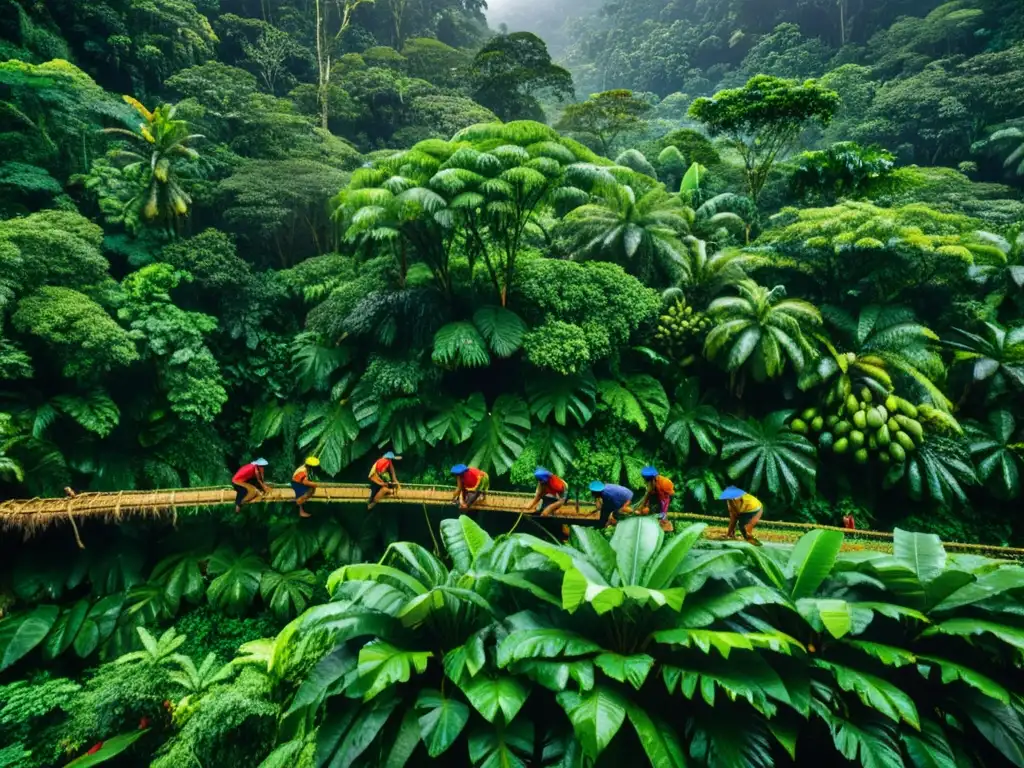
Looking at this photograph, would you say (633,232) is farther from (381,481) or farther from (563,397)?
(381,481)

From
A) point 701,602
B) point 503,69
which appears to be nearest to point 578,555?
point 701,602

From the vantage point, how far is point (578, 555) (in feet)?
10.6

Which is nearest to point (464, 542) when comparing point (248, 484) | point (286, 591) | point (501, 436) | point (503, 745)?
point (503, 745)

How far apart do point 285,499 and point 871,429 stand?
28.1ft

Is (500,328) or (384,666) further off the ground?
(500,328)

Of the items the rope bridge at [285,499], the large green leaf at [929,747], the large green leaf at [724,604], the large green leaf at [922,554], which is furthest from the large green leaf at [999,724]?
the rope bridge at [285,499]

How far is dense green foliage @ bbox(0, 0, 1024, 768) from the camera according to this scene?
269cm

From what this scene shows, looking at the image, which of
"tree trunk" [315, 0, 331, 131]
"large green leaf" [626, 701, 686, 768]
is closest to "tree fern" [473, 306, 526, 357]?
"large green leaf" [626, 701, 686, 768]

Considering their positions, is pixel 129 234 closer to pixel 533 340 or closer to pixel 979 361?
pixel 533 340

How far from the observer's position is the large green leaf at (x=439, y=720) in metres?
2.51

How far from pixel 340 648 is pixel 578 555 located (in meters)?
1.58

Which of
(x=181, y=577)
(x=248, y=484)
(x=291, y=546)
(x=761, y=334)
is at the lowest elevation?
(x=181, y=577)

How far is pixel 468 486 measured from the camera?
6297 mm

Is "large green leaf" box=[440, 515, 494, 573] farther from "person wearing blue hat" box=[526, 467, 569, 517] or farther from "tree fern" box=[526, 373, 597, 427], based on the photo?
"tree fern" box=[526, 373, 597, 427]
